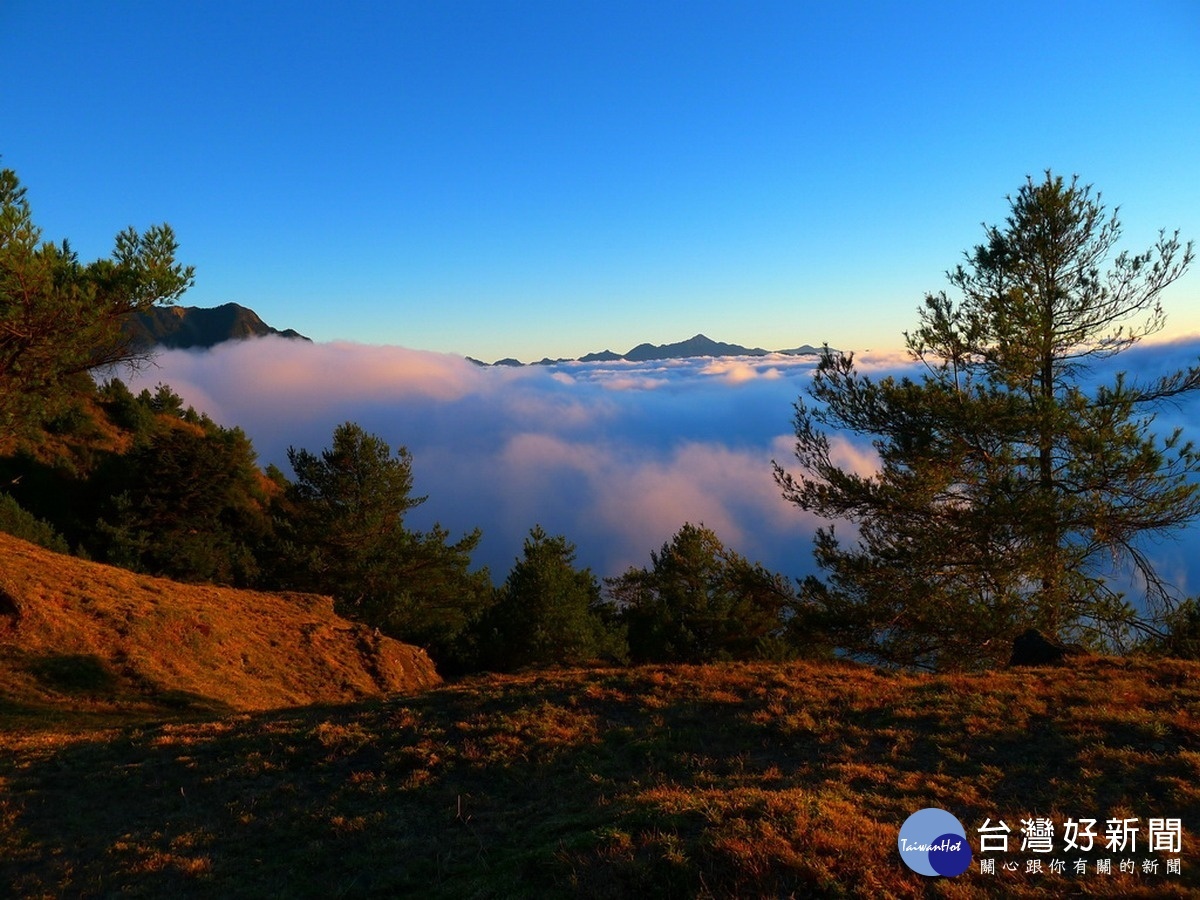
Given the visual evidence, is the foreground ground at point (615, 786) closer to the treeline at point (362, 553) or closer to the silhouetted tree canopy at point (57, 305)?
the silhouetted tree canopy at point (57, 305)

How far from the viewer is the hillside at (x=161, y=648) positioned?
1440cm

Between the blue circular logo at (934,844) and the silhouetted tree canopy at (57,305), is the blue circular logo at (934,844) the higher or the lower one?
the lower one

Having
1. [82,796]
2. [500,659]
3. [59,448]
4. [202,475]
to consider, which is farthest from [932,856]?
[59,448]

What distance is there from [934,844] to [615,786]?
11.7 feet

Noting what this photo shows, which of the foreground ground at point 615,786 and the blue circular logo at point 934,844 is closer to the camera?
the blue circular logo at point 934,844

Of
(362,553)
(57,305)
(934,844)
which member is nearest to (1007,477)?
(934,844)

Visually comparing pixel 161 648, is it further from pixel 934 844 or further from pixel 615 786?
pixel 934 844

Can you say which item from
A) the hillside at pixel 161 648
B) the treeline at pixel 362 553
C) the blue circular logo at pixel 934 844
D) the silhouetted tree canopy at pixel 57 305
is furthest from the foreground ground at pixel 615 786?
→ the treeline at pixel 362 553

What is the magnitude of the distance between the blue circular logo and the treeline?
24.9 meters

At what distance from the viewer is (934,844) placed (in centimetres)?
572

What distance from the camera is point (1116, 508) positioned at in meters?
14.4

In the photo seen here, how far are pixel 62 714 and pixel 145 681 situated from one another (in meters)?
2.34

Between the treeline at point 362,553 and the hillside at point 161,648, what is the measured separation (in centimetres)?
1060

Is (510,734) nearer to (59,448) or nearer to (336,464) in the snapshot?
(336,464)
